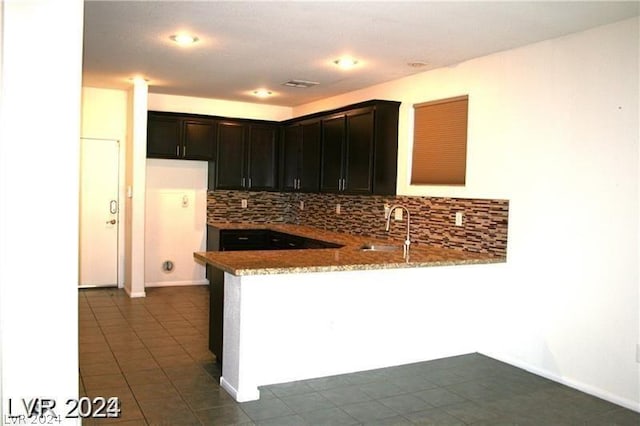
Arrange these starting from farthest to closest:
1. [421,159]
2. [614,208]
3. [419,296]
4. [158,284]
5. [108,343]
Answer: [158,284], [421,159], [108,343], [419,296], [614,208]

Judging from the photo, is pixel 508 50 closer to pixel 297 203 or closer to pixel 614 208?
pixel 614 208

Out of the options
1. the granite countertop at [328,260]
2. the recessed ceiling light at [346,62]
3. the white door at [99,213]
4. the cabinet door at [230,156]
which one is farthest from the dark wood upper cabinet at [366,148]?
the white door at [99,213]

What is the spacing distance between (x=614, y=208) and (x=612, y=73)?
2.98 feet

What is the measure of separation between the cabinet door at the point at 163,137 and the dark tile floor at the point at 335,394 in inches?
114

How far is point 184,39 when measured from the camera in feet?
14.6

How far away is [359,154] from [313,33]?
2010mm

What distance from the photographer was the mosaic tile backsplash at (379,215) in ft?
15.5

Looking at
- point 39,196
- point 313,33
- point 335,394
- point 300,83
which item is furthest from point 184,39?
point 335,394

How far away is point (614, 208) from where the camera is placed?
12.4ft

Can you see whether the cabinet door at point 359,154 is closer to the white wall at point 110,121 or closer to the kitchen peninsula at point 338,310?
the kitchen peninsula at point 338,310

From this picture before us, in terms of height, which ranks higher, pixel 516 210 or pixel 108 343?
pixel 516 210

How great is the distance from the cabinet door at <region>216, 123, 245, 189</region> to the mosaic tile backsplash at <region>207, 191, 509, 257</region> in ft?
1.35

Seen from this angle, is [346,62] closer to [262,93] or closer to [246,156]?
[262,93]

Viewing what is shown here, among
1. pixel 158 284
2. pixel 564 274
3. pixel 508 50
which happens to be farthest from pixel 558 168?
pixel 158 284
